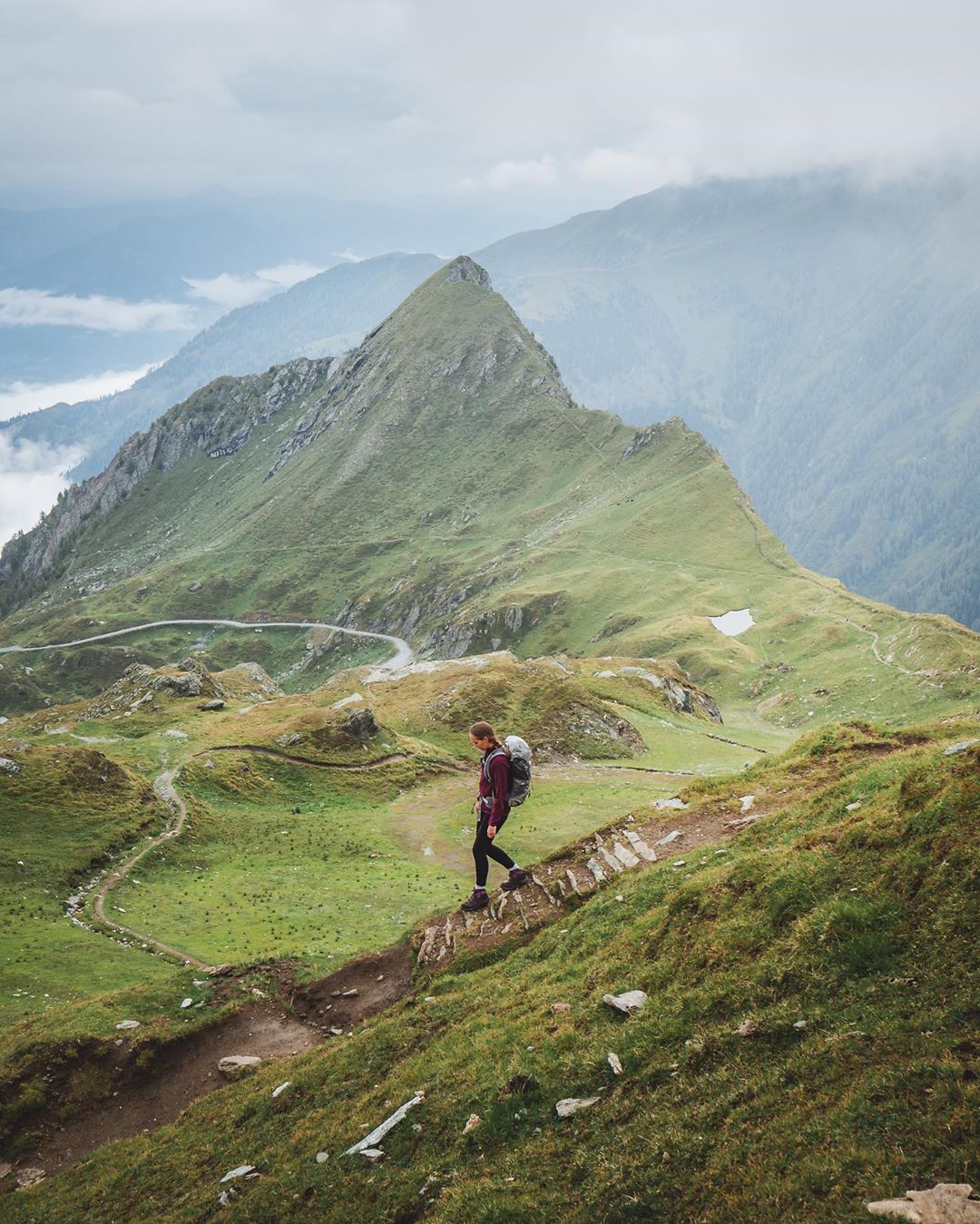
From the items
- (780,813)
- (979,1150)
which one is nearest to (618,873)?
(780,813)

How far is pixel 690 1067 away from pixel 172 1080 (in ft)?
60.3

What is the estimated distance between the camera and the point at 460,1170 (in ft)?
38.1

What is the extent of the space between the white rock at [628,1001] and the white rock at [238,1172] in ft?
25.6

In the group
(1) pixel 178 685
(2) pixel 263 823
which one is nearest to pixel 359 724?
(2) pixel 263 823

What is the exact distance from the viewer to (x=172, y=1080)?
74.9 ft

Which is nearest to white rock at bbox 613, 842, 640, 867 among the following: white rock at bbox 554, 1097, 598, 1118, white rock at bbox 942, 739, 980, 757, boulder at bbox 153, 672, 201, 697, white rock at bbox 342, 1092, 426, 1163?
white rock at bbox 942, 739, 980, 757

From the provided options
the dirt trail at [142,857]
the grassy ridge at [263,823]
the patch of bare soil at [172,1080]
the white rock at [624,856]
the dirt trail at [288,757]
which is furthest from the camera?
the dirt trail at [288,757]

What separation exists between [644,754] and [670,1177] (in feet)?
187

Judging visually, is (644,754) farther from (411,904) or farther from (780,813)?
(780,813)

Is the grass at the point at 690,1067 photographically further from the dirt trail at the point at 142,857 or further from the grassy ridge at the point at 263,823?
the dirt trail at the point at 142,857

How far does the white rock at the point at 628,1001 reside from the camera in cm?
1363

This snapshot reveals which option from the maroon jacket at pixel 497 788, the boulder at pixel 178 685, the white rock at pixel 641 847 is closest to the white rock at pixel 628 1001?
the maroon jacket at pixel 497 788

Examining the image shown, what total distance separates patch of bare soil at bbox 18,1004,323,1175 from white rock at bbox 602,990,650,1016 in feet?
39.0

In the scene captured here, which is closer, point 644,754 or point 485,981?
point 485,981
